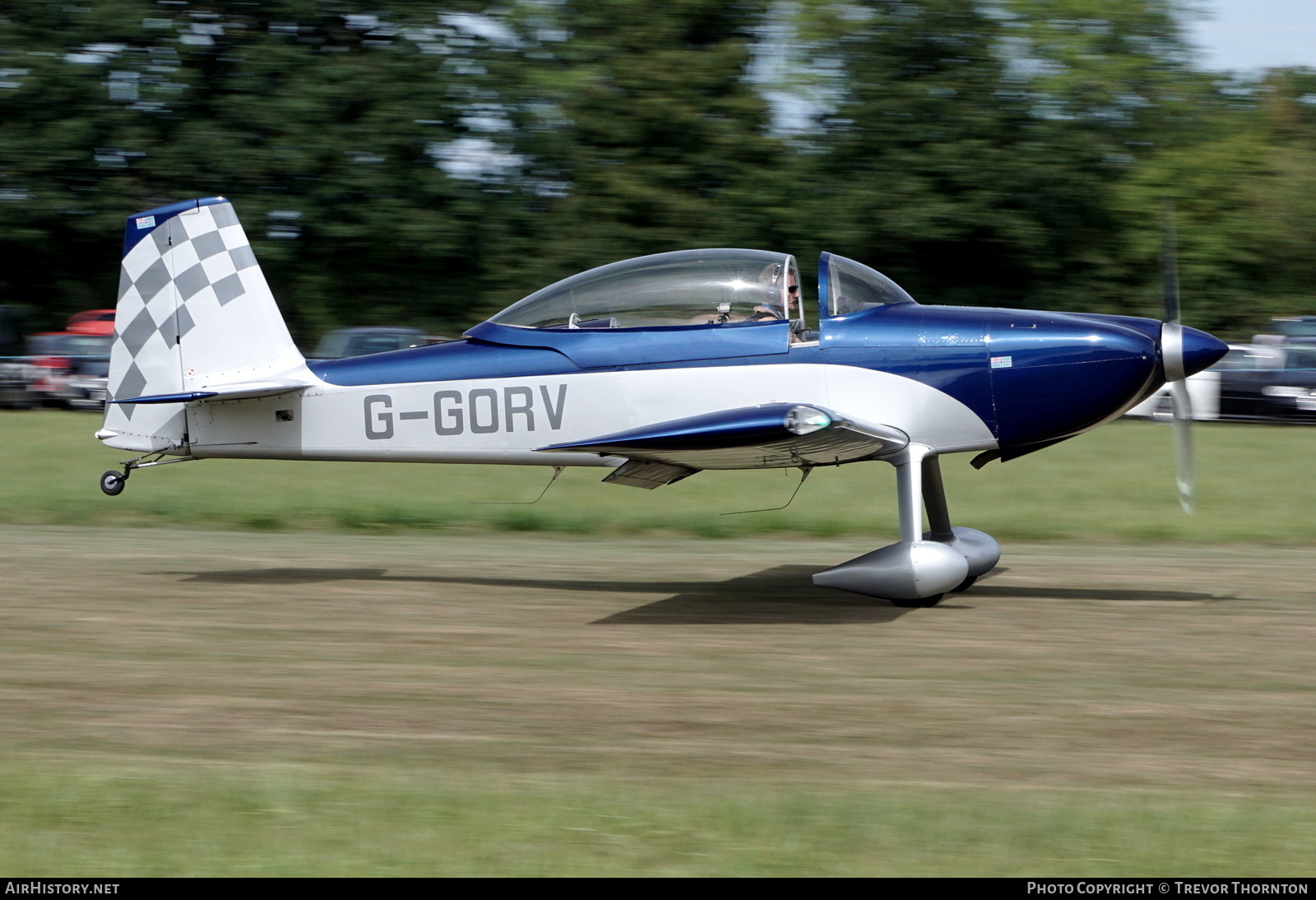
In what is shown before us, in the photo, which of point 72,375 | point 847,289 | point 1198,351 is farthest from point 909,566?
point 72,375

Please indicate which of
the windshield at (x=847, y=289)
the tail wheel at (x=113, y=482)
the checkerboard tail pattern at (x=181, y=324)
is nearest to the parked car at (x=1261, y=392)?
the windshield at (x=847, y=289)

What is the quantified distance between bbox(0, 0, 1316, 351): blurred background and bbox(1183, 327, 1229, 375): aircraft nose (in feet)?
77.1

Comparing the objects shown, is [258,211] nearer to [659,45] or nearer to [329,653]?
[659,45]

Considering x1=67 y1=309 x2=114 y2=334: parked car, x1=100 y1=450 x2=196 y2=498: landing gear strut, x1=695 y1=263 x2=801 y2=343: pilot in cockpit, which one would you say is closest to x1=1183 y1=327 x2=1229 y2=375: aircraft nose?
x1=695 y1=263 x2=801 y2=343: pilot in cockpit

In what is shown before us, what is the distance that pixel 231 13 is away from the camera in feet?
109

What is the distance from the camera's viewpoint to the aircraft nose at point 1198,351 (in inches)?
288

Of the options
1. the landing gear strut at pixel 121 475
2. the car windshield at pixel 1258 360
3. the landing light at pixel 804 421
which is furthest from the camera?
the car windshield at pixel 1258 360

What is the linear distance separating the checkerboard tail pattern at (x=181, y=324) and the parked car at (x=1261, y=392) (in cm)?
1584

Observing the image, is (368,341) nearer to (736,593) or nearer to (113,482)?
(113,482)

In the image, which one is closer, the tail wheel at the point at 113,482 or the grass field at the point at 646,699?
the grass field at the point at 646,699

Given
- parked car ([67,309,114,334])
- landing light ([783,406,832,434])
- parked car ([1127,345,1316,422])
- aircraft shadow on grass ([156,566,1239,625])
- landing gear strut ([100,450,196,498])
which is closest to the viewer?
landing light ([783,406,832,434])

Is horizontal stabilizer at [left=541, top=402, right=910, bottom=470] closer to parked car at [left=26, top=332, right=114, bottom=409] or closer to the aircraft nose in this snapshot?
the aircraft nose

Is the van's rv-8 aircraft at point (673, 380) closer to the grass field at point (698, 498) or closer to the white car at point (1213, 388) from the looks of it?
the grass field at point (698, 498)

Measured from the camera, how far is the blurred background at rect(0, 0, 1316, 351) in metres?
31.2
